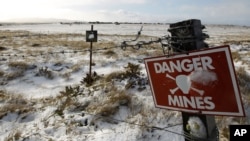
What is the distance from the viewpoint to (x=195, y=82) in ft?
10.2

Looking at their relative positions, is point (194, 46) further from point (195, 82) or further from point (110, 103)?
point (110, 103)

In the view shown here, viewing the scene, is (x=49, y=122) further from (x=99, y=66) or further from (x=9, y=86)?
(x=99, y=66)

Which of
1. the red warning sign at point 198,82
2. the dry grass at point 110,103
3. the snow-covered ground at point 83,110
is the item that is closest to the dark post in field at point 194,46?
the red warning sign at point 198,82

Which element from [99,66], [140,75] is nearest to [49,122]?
[140,75]

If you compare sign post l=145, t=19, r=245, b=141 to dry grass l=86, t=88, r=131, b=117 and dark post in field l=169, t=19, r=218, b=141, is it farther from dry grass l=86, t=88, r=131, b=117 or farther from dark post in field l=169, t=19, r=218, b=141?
dry grass l=86, t=88, r=131, b=117

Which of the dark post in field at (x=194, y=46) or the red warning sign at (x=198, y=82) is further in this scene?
the dark post in field at (x=194, y=46)

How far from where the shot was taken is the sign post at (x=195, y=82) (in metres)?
2.86

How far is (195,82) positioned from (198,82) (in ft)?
0.11

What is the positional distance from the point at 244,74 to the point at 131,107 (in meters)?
3.95

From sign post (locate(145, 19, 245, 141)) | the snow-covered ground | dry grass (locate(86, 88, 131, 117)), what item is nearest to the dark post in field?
sign post (locate(145, 19, 245, 141))

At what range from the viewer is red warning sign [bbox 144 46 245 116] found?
2.84 m

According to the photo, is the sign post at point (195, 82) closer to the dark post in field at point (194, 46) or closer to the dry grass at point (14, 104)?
the dark post in field at point (194, 46)

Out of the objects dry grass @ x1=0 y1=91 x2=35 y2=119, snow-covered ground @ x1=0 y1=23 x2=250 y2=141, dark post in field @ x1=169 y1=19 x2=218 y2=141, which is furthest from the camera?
dry grass @ x1=0 y1=91 x2=35 y2=119

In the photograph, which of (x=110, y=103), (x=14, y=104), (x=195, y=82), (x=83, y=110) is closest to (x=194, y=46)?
(x=195, y=82)
